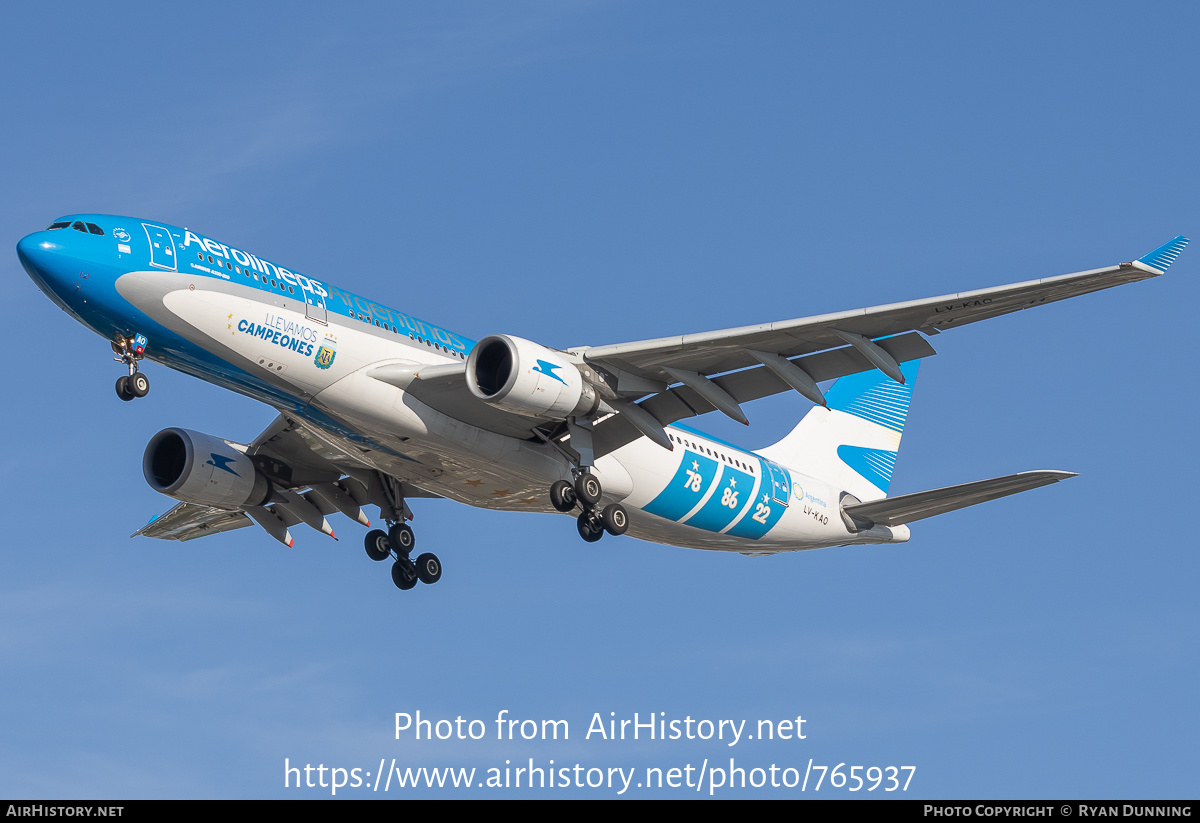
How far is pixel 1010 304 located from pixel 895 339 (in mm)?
2111

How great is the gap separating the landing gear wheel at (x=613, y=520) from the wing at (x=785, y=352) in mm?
1278

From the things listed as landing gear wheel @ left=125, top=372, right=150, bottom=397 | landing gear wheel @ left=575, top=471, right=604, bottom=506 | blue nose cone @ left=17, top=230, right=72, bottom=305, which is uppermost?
landing gear wheel @ left=575, top=471, right=604, bottom=506

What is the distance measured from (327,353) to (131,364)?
3360mm

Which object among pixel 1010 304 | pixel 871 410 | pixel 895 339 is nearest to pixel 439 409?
pixel 895 339

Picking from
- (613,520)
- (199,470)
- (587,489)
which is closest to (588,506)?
(587,489)

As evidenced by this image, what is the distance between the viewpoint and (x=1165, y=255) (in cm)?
2234

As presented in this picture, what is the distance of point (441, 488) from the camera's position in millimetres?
28984

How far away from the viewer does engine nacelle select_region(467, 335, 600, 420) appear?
2545 cm

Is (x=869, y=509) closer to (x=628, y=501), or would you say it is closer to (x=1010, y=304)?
(x=628, y=501)


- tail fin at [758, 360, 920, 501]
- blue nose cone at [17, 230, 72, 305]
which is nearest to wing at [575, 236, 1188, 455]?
tail fin at [758, 360, 920, 501]

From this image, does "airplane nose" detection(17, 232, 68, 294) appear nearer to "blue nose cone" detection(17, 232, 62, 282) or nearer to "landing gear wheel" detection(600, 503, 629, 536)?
"blue nose cone" detection(17, 232, 62, 282)

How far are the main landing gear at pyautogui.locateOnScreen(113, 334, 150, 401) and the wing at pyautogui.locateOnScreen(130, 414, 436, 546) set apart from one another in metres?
6.23

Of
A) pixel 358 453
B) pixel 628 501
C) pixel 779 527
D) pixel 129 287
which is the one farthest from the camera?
pixel 779 527

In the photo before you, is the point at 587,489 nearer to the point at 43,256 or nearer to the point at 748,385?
the point at 748,385
